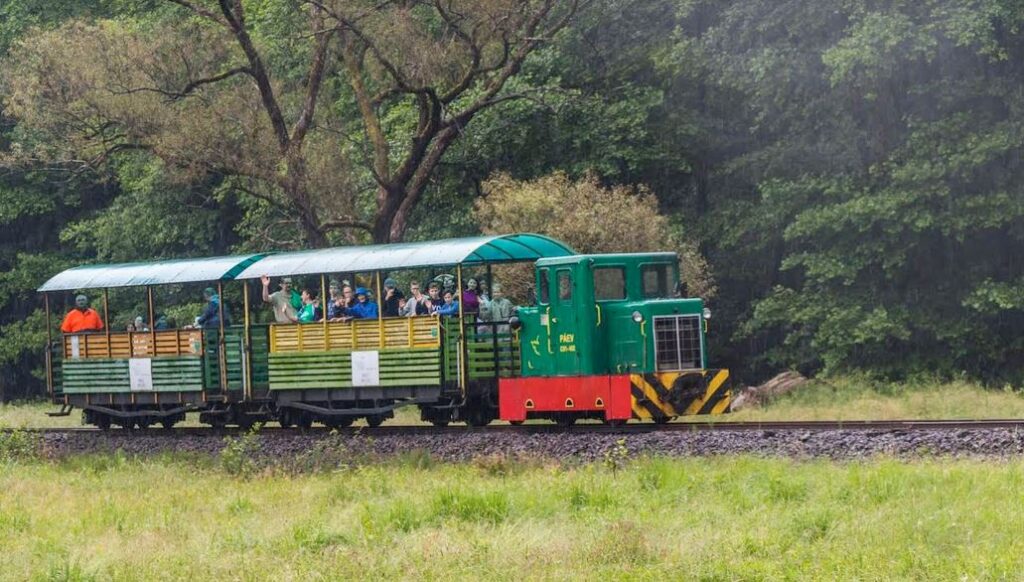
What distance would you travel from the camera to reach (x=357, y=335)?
2230cm

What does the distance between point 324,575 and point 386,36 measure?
68.8ft

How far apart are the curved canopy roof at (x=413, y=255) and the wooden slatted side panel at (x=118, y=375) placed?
2110mm

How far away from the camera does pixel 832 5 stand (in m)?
32.2

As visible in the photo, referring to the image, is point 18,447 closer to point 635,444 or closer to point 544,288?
point 544,288

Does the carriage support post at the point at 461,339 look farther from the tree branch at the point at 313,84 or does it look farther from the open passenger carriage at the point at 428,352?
the tree branch at the point at 313,84

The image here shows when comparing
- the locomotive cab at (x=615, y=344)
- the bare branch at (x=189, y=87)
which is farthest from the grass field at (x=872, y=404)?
the bare branch at (x=189, y=87)

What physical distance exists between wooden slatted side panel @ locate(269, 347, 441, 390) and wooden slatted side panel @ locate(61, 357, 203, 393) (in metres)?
1.84

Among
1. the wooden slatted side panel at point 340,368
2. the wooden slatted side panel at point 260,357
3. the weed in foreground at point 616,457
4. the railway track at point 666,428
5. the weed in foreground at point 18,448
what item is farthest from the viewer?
the wooden slatted side panel at point 260,357

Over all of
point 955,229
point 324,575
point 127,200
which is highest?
point 127,200

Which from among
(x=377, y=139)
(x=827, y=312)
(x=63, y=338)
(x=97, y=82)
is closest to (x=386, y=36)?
(x=377, y=139)

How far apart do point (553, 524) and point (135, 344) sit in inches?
573

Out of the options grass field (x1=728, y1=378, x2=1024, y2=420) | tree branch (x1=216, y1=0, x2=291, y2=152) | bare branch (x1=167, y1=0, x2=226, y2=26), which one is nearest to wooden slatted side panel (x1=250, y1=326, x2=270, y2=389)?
grass field (x1=728, y1=378, x2=1024, y2=420)

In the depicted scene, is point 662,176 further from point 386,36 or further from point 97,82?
point 97,82

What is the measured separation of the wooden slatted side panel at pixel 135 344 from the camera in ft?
81.9
